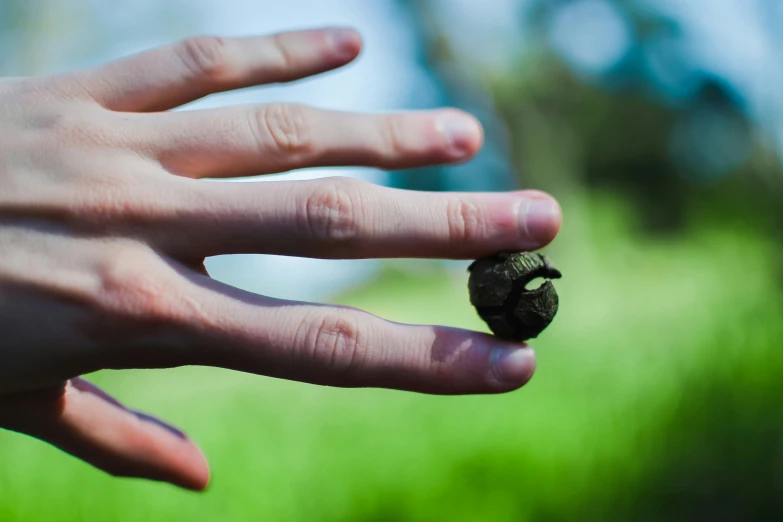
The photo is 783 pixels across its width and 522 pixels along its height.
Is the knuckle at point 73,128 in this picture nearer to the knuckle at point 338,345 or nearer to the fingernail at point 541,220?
the knuckle at point 338,345

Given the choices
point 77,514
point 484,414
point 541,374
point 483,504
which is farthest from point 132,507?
point 541,374

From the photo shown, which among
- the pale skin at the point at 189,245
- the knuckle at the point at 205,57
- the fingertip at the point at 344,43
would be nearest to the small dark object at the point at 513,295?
the pale skin at the point at 189,245

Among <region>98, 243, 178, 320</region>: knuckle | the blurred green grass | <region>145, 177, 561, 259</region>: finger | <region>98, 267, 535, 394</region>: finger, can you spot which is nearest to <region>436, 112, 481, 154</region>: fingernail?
<region>145, 177, 561, 259</region>: finger

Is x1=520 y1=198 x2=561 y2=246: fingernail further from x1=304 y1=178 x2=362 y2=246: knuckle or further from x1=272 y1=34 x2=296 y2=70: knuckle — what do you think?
x1=272 y1=34 x2=296 y2=70: knuckle

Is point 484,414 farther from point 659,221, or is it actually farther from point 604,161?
point 604,161

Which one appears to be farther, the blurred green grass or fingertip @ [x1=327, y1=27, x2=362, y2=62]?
the blurred green grass
